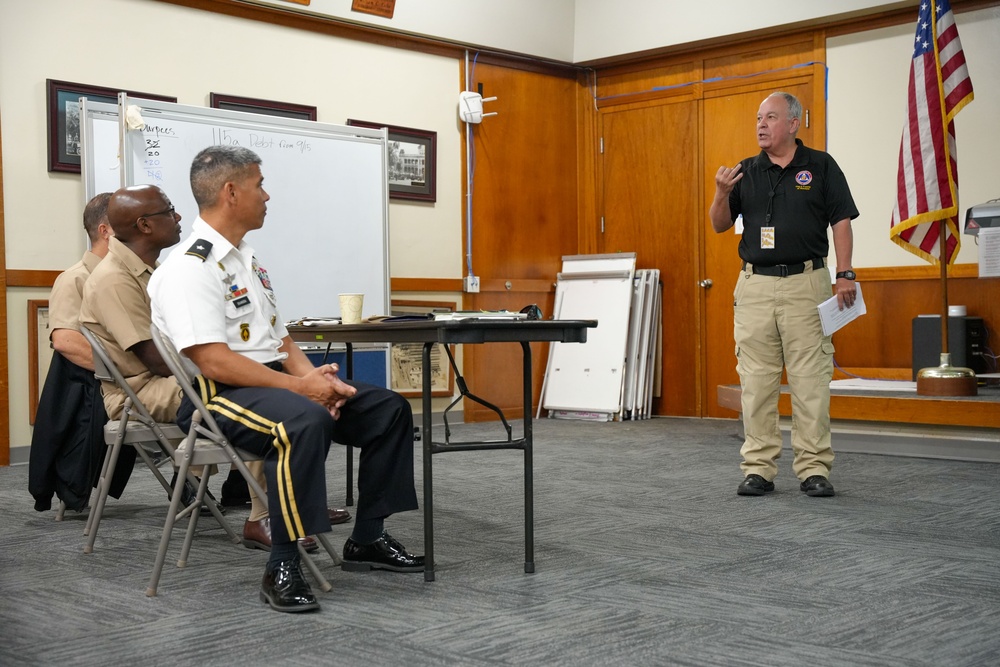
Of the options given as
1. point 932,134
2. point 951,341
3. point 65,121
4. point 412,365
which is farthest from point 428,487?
point 951,341

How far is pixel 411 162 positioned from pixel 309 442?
490 centimetres

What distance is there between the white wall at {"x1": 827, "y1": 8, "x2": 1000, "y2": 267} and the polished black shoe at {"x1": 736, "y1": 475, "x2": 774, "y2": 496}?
10.1ft

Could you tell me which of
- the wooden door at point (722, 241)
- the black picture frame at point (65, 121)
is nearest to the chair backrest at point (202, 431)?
the black picture frame at point (65, 121)

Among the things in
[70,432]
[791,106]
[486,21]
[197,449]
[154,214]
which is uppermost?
[486,21]

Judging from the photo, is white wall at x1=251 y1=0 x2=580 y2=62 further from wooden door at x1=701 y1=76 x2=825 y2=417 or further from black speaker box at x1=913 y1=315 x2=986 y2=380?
black speaker box at x1=913 y1=315 x2=986 y2=380

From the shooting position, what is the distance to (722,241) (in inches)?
306

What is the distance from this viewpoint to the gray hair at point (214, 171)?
120 inches

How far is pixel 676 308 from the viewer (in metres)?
7.99

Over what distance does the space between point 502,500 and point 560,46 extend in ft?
15.7

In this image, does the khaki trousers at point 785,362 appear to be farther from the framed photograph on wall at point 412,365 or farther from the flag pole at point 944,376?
the framed photograph on wall at point 412,365

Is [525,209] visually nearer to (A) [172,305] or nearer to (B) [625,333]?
(B) [625,333]

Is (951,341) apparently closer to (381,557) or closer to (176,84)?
(381,557)

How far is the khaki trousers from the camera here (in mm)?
4305

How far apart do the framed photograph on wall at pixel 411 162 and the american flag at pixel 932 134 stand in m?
3.14
